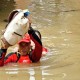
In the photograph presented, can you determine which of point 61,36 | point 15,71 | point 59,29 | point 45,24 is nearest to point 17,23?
point 15,71

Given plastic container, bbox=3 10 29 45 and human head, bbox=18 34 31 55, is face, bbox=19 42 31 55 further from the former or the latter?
plastic container, bbox=3 10 29 45

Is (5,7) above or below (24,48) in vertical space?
below

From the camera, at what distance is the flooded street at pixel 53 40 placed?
5.75 meters

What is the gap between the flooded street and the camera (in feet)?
18.9

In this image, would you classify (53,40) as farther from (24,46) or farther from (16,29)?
(16,29)

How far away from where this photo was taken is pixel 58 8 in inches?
559

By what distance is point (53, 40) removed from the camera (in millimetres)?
8766

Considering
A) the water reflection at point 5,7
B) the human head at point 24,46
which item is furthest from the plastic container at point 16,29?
the water reflection at point 5,7

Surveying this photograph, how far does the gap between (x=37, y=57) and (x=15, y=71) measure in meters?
0.62

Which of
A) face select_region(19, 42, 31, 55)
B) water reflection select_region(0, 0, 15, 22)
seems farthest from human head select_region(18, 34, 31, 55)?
water reflection select_region(0, 0, 15, 22)

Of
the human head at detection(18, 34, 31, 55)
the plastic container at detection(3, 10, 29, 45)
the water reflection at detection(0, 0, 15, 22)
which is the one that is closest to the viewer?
the plastic container at detection(3, 10, 29, 45)

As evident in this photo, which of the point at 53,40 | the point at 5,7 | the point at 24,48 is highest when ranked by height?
the point at 24,48

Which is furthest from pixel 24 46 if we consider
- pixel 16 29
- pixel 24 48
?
pixel 16 29

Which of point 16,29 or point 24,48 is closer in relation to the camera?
point 16,29
